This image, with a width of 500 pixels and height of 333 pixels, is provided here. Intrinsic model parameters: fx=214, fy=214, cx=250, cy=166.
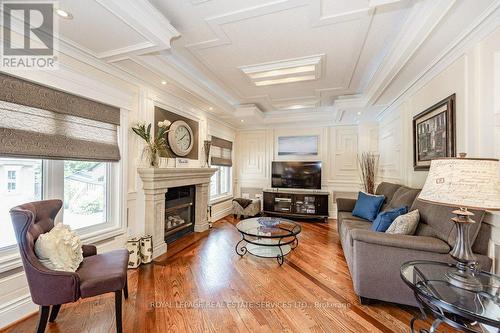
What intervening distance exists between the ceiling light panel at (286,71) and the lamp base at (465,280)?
2.42 metres

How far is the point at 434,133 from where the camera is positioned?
2461 millimetres

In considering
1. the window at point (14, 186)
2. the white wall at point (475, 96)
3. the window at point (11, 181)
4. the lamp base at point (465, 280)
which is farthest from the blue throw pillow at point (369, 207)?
the window at point (11, 181)

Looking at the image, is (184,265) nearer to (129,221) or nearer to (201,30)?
(129,221)

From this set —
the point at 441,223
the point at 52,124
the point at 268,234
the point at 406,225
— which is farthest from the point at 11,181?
the point at 441,223

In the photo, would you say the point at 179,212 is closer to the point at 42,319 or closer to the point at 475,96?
the point at 42,319

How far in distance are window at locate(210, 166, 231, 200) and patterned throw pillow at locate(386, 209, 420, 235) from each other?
366cm

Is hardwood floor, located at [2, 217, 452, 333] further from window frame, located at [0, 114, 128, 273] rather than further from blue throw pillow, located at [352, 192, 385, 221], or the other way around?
blue throw pillow, located at [352, 192, 385, 221]

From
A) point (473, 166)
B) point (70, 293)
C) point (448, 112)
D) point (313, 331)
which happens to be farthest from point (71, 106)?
point (448, 112)

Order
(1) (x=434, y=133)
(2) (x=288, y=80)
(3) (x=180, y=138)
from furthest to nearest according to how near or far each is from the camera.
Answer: (3) (x=180, y=138)
(2) (x=288, y=80)
(1) (x=434, y=133)

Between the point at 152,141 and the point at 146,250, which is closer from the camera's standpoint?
the point at 146,250

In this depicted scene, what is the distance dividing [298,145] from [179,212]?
3.37 m

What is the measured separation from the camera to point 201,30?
2129mm

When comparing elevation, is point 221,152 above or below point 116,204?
above
